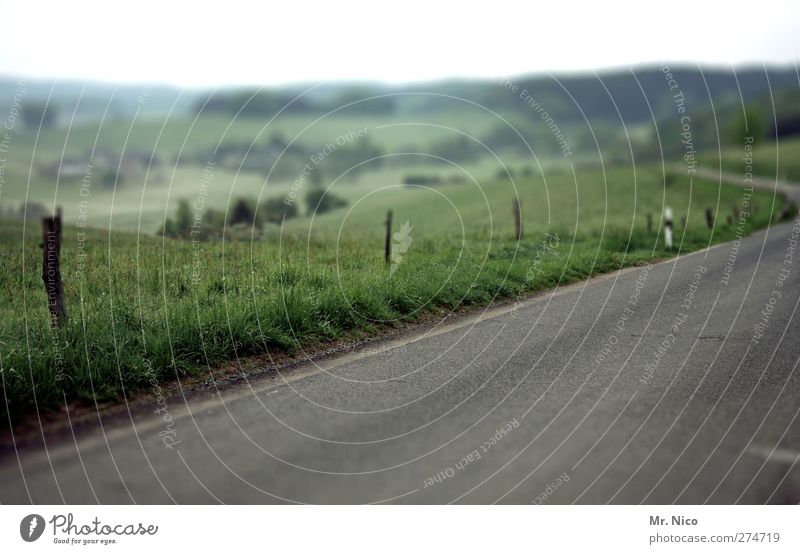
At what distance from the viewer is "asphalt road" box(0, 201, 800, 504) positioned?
5.04 meters

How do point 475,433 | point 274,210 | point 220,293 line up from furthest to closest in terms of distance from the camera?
point 274,210, point 220,293, point 475,433

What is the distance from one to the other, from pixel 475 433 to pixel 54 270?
4.71m

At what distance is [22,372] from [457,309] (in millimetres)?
5521

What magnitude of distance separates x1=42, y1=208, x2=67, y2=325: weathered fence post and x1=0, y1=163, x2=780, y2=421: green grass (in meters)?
0.16

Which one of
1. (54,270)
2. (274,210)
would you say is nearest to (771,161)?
(274,210)

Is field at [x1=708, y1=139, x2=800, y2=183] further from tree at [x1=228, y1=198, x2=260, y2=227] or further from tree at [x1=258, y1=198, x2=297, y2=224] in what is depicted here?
tree at [x1=228, y1=198, x2=260, y2=227]

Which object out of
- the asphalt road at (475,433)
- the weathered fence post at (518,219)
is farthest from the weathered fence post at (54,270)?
the weathered fence post at (518,219)

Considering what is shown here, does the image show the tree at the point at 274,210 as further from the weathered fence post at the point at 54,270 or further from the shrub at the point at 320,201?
the weathered fence post at the point at 54,270

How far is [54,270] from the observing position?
7.55 metres

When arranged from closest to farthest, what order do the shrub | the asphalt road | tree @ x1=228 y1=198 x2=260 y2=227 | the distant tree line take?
the asphalt road < the distant tree line < the shrub < tree @ x1=228 y1=198 x2=260 y2=227

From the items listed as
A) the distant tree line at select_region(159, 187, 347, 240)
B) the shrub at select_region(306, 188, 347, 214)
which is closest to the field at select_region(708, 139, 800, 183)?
the shrub at select_region(306, 188, 347, 214)

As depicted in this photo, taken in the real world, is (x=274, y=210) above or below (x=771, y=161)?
below

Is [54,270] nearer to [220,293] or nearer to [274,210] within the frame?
[220,293]
